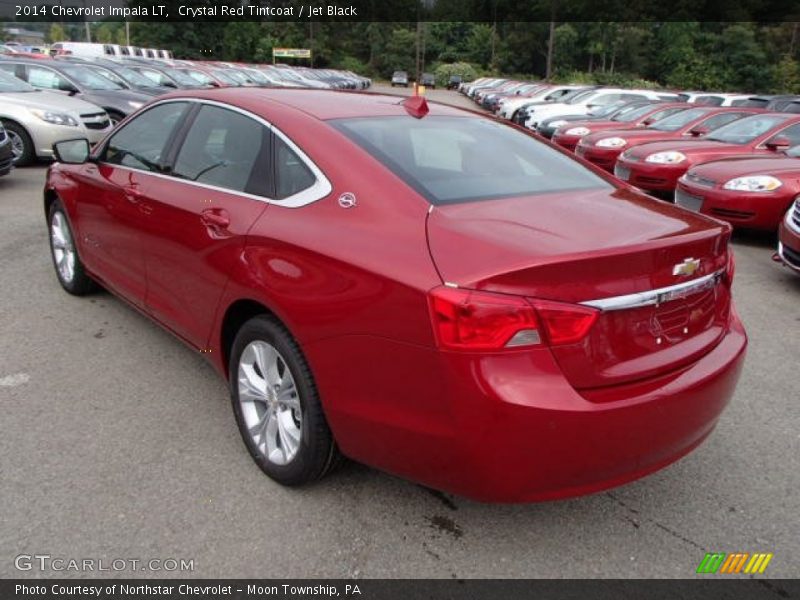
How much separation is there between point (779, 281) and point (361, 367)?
17.8ft

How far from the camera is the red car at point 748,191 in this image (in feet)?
23.6

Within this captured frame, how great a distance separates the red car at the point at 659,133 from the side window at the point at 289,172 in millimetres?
9369

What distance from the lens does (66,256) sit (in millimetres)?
5105

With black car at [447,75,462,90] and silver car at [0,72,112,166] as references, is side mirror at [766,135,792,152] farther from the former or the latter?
black car at [447,75,462,90]

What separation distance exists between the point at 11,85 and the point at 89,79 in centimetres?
286

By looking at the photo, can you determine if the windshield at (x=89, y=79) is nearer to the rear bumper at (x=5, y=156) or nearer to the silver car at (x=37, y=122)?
the silver car at (x=37, y=122)

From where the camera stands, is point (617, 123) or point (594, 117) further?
point (594, 117)

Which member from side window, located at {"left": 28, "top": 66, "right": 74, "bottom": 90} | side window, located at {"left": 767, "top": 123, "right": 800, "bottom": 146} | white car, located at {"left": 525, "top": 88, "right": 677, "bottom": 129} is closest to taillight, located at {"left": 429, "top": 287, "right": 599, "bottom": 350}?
side window, located at {"left": 767, "top": 123, "right": 800, "bottom": 146}

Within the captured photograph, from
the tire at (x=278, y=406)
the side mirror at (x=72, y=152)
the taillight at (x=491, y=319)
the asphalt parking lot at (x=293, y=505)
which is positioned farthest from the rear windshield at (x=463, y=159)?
the side mirror at (x=72, y=152)

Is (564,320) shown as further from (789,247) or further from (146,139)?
(789,247)

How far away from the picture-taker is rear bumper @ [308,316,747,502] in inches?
82.5

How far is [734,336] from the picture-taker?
2758 mm

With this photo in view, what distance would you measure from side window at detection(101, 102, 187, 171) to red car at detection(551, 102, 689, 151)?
10.8 m

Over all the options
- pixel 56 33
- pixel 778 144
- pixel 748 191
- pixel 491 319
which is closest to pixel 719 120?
pixel 778 144
